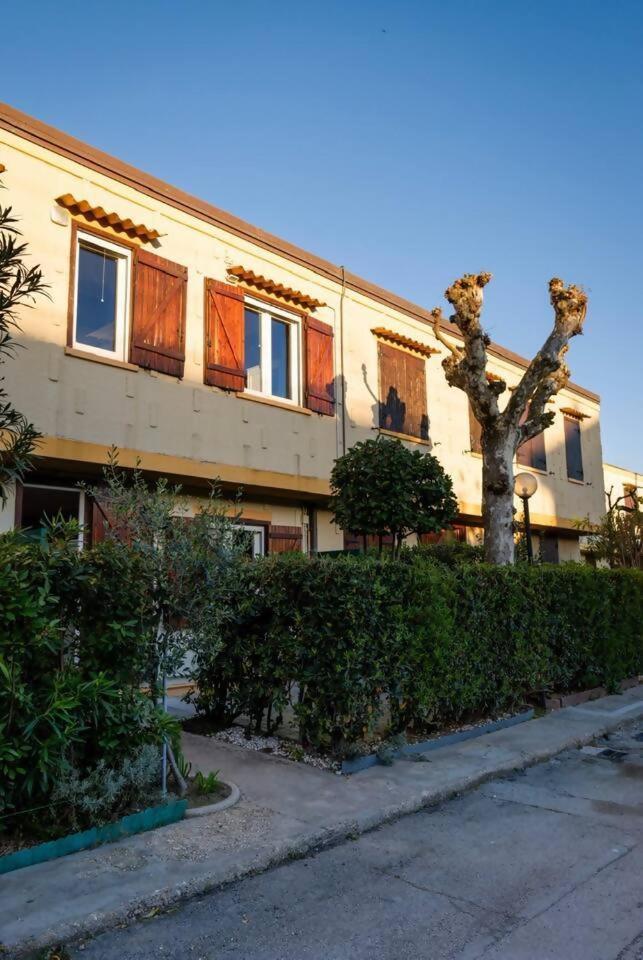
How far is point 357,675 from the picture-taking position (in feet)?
20.4

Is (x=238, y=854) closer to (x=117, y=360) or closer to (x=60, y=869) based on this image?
(x=60, y=869)

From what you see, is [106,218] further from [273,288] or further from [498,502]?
[498,502]

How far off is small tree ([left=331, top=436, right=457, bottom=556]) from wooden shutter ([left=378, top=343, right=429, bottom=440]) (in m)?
4.63

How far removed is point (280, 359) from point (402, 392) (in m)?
3.22

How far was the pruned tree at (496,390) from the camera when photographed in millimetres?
10617

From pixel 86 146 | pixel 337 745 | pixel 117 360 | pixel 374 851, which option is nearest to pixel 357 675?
pixel 337 745

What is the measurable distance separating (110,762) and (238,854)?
3.30 feet

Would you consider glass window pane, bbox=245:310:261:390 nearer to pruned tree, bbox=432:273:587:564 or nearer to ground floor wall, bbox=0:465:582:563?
ground floor wall, bbox=0:465:582:563

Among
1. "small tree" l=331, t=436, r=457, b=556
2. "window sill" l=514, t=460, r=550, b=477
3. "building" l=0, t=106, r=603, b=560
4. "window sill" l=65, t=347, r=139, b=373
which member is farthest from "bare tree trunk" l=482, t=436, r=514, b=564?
"window sill" l=514, t=460, r=550, b=477

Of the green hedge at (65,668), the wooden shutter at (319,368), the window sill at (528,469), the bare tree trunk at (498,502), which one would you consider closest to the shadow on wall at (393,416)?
the wooden shutter at (319,368)

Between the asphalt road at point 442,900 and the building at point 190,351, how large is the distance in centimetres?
624

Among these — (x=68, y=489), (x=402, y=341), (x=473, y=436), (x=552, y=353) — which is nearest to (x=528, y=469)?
(x=473, y=436)

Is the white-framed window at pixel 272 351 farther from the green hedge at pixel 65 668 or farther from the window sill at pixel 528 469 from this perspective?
the window sill at pixel 528 469

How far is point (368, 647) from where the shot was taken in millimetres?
6340
